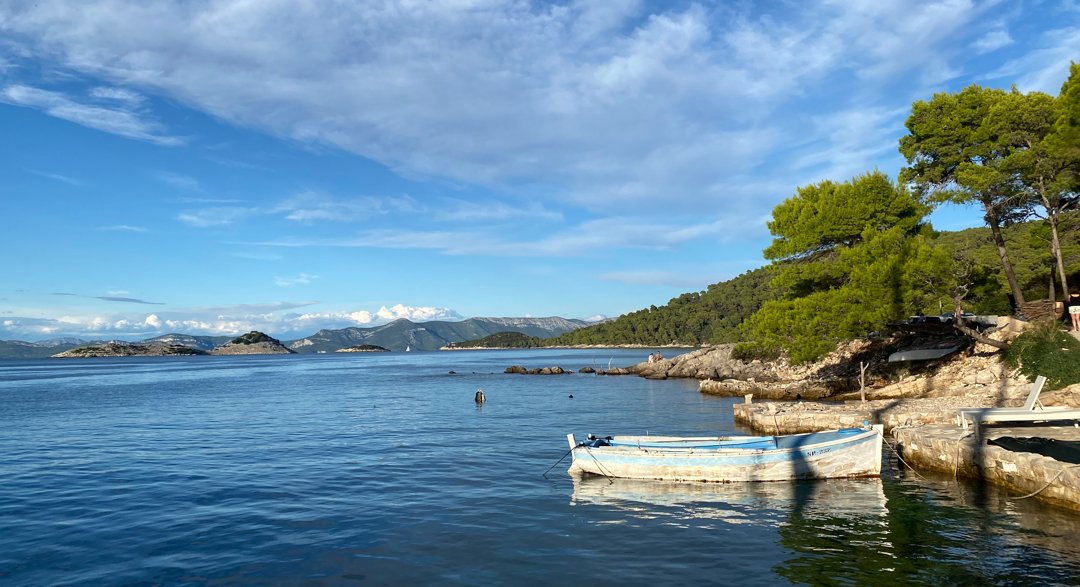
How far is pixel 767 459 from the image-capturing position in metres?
18.7

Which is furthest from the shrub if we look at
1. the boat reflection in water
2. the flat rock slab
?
the boat reflection in water

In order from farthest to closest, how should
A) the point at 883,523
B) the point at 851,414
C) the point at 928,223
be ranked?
1. the point at 928,223
2. the point at 851,414
3. the point at 883,523

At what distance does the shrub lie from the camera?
81.1 ft

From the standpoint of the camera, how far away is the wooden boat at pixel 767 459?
1880 cm

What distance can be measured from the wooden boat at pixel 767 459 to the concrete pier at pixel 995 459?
212cm

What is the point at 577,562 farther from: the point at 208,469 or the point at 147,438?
the point at 147,438

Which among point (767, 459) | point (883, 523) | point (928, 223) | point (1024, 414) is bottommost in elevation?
point (883, 523)

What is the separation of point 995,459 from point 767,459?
6352 millimetres

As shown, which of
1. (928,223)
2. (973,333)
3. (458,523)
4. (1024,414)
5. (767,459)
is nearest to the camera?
(458,523)

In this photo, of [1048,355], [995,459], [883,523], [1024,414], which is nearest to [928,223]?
[1048,355]

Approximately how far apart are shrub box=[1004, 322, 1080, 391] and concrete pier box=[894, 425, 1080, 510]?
775 cm

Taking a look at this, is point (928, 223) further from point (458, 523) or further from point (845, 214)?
point (458, 523)

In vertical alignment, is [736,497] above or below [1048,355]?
below

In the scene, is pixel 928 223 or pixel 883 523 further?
pixel 928 223
